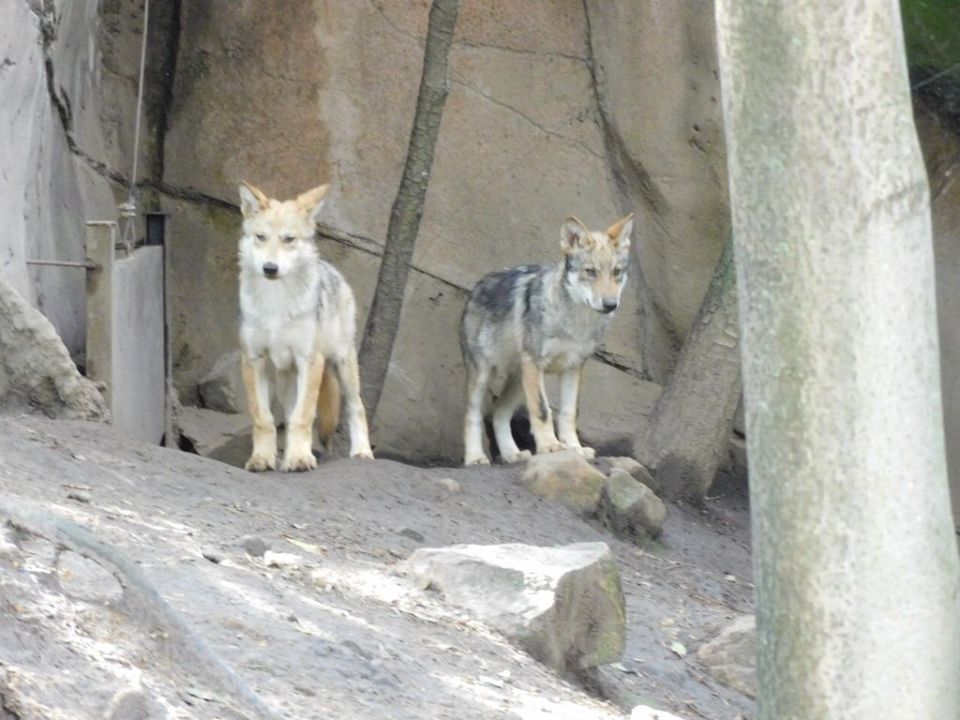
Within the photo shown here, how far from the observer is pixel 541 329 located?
10117mm

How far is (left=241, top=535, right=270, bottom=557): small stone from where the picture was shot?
18.4ft

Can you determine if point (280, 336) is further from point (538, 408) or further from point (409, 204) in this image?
point (538, 408)

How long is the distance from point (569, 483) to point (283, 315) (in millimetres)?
1939

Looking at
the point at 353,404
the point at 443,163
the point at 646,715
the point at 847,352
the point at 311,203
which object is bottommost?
the point at 646,715

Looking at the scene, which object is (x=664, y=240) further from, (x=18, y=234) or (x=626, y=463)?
(x=18, y=234)

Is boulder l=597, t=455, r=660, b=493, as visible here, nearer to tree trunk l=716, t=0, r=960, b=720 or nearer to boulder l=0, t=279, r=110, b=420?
boulder l=0, t=279, r=110, b=420

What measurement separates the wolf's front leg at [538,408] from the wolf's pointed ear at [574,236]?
806mm

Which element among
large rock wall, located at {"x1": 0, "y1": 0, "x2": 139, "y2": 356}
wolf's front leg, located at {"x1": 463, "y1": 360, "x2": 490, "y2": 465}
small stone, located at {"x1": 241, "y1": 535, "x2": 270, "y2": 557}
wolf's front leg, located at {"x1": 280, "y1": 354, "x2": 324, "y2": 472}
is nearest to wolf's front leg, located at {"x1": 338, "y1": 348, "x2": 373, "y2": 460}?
wolf's front leg, located at {"x1": 280, "y1": 354, "x2": 324, "y2": 472}

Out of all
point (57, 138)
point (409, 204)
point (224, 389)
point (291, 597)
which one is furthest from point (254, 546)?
point (224, 389)

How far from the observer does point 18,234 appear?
307 inches

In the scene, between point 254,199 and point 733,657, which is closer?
point 733,657

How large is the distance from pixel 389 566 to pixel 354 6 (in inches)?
243

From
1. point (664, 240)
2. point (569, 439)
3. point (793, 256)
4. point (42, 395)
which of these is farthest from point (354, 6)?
point (793, 256)

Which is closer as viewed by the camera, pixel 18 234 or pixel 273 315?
pixel 18 234
